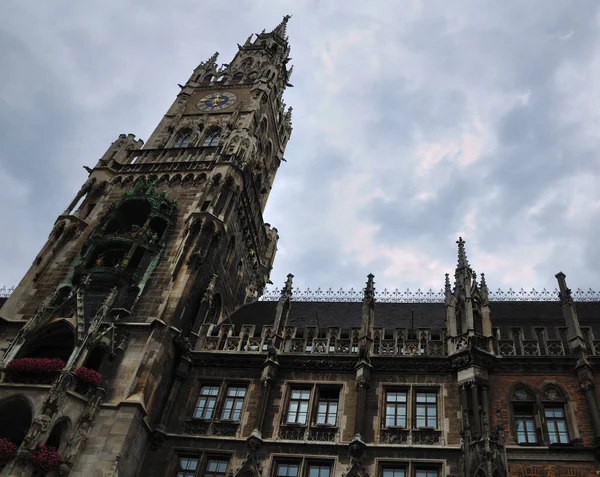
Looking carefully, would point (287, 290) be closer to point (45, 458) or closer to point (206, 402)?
point (206, 402)

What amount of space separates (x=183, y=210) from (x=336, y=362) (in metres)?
10.9

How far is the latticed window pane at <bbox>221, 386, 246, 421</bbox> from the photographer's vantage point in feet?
70.1

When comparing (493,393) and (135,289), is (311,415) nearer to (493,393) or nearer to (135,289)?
(493,393)

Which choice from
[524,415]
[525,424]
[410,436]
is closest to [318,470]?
[410,436]

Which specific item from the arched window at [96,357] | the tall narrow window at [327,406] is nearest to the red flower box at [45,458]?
the arched window at [96,357]

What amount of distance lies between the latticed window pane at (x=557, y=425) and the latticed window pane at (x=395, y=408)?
476 centimetres

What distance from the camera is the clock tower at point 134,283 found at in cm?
1922

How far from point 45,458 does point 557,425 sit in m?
16.4

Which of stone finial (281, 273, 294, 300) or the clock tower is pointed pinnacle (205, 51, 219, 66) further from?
stone finial (281, 273, 294, 300)

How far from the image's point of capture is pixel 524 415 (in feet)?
65.0

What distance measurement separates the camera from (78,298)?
74.3 ft

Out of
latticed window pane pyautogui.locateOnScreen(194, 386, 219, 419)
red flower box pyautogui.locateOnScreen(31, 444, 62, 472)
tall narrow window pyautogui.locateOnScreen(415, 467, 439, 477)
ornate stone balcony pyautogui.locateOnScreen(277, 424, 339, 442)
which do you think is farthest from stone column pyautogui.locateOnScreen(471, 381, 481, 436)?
red flower box pyautogui.locateOnScreen(31, 444, 62, 472)

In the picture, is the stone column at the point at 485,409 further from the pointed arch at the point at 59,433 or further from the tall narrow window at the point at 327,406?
the pointed arch at the point at 59,433

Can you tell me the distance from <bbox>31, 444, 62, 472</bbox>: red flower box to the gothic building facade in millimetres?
58
